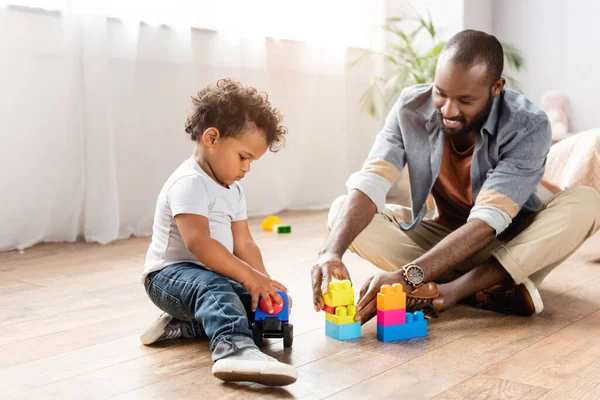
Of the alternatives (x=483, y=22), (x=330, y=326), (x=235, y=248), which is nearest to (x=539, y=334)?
(x=330, y=326)

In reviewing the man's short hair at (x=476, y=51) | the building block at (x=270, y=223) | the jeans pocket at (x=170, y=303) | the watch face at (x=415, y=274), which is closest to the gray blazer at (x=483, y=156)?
the man's short hair at (x=476, y=51)

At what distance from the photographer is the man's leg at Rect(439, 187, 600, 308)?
5.70 feet

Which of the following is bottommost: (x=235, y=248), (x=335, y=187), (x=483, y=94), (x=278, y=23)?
(x=335, y=187)

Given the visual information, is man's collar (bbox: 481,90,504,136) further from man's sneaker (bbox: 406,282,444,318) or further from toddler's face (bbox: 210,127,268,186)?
toddler's face (bbox: 210,127,268,186)

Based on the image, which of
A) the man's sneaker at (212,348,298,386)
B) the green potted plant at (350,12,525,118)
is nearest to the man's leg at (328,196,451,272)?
the man's sneaker at (212,348,298,386)

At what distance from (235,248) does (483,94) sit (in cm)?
72

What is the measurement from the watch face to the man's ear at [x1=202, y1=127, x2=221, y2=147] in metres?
0.52

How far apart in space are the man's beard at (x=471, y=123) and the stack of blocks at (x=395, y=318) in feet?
1.62

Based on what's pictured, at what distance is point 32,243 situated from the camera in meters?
2.78

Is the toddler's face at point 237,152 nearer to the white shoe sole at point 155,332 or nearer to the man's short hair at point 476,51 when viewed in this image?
the white shoe sole at point 155,332

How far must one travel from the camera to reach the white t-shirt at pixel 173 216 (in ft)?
4.94

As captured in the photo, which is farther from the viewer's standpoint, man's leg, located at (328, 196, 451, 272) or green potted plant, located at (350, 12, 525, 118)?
green potted plant, located at (350, 12, 525, 118)

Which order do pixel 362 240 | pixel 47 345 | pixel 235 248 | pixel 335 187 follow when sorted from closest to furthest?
pixel 47 345
pixel 235 248
pixel 362 240
pixel 335 187

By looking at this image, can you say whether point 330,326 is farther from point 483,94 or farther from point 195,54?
point 195,54
